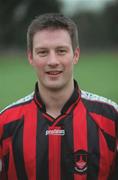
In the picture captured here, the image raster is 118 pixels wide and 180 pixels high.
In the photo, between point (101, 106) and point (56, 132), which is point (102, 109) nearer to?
point (101, 106)

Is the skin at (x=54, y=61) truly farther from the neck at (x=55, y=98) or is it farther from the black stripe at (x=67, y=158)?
the black stripe at (x=67, y=158)

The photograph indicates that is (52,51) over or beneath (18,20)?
beneath

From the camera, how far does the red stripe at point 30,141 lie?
12.3 feet

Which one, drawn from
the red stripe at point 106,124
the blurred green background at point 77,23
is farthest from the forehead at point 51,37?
the blurred green background at point 77,23

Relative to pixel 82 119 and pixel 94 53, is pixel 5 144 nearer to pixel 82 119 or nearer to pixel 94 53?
pixel 82 119

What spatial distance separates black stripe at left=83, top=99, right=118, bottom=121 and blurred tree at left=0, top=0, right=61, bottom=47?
31.0 m

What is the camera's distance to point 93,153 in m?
3.72

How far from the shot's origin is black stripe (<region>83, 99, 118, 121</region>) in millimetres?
3756

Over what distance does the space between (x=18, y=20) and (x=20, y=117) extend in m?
33.0

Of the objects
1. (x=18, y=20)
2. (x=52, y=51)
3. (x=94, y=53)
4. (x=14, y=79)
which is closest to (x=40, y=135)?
(x=52, y=51)

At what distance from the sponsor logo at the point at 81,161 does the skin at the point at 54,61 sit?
281 mm

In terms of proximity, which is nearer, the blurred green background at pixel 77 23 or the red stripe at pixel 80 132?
the red stripe at pixel 80 132

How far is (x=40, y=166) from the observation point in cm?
372

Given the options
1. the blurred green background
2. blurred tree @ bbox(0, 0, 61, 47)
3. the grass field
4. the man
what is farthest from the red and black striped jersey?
blurred tree @ bbox(0, 0, 61, 47)
